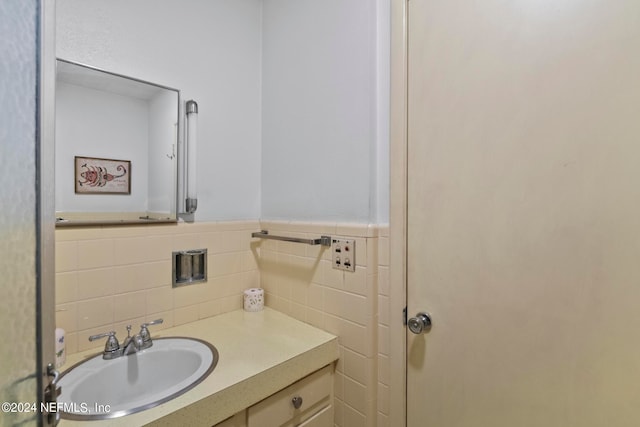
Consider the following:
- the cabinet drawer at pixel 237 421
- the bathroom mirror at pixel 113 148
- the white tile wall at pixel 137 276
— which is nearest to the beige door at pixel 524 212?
the cabinet drawer at pixel 237 421

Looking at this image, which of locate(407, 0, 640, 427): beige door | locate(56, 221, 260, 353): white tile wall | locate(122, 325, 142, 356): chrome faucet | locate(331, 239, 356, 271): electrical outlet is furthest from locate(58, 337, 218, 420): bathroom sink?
locate(407, 0, 640, 427): beige door

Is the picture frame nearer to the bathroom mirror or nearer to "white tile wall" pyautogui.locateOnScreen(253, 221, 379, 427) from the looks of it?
the bathroom mirror

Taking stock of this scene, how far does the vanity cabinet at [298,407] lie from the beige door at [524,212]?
0.33 metres

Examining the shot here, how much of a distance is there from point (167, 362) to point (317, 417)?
574 millimetres

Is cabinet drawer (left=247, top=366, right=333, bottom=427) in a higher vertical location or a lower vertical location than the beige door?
lower

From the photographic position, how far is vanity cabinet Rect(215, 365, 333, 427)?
2.90 feet

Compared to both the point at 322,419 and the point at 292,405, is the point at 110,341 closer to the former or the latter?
the point at 292,405

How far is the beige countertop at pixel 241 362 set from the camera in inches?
28.9

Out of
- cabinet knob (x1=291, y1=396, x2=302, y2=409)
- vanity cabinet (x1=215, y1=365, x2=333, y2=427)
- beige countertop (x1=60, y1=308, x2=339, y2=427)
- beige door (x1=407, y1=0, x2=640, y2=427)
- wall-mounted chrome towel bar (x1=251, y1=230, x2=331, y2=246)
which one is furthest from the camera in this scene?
wall-mounted chrome towel bar (x1=251, y1=230, x2=331, y2=246)

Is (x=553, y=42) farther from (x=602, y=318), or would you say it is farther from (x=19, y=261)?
(x=19, y=261)

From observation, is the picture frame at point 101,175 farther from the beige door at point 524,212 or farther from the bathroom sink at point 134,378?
the beige door at point 524,212

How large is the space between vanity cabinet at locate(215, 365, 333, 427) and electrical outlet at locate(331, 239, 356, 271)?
394 millimetres

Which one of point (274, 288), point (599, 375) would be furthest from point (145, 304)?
point (599, 375)

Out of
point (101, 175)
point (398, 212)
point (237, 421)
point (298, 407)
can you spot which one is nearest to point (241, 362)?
point (237, 421)
